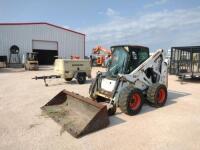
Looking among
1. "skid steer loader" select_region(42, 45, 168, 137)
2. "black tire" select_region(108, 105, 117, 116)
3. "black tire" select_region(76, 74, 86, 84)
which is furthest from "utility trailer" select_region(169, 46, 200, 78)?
"black tire" select_region(108, 105, 117, 116)

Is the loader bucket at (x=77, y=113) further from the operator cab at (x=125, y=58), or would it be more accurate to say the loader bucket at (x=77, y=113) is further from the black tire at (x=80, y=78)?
the black tire at (x=80, y=78)

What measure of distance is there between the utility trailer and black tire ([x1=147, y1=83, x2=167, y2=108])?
25.0 feet

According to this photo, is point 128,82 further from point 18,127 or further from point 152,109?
point 18,127

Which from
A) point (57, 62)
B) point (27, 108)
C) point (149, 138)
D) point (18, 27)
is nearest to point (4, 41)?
point (18, 27)

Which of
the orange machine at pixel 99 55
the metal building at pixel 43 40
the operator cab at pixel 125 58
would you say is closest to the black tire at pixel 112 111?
the operator cab at pixel 125 58

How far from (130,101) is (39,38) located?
2427 centimetres

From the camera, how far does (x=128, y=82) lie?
6.18m

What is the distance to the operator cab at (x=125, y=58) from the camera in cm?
652

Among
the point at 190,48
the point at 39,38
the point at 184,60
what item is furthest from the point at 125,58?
the point at 39,38

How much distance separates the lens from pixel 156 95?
6523 mm

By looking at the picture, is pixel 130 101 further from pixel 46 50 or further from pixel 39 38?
pixel 46 50

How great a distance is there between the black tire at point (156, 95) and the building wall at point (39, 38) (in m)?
23.3

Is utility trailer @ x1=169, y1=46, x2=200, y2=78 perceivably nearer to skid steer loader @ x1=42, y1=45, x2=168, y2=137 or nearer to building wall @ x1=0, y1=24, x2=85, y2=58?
skid steer loader @ x1=42, y1=45, x2=168, y2=137

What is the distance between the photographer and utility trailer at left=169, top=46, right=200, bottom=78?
553 inches
